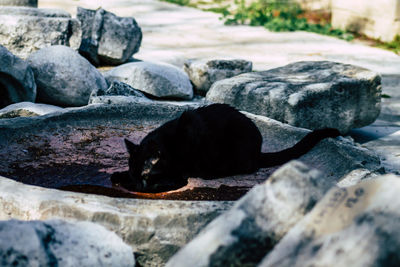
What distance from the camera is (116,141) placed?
3553 mm

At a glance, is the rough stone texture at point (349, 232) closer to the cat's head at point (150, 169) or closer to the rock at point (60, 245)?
the rock at point (60, 245)

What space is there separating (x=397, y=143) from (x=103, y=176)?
2.58 m

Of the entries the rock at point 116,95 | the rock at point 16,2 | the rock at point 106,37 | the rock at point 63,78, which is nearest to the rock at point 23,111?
the rock at point 116,95

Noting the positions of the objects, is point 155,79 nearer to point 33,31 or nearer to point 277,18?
point 33,31

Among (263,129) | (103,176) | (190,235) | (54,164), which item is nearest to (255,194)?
(190,235)

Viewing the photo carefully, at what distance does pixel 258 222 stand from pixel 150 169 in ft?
3.46

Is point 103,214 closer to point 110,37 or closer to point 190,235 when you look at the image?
point 190,235

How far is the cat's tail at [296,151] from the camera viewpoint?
10.5 feet

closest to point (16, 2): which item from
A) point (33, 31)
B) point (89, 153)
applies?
point (33, 31)

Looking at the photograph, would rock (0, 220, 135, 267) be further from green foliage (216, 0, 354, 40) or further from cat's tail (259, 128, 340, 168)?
green foliage (216, 0, 354, 40)

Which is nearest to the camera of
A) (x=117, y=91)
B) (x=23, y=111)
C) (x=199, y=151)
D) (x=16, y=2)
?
(x=199, y=151)

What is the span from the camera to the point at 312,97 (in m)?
4.40

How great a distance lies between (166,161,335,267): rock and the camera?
5.98 ft

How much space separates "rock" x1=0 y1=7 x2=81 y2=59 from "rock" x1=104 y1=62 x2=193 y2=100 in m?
0.87
